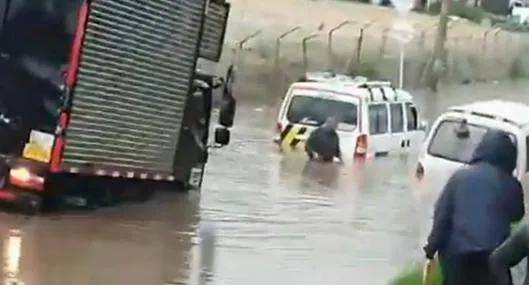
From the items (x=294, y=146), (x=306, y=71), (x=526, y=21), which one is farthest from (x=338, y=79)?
(x=526, y=21)

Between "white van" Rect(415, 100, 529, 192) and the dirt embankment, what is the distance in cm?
2242

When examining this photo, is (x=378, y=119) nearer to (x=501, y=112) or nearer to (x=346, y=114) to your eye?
(x=346, y=114)

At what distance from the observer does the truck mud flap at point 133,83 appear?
16.2 metres

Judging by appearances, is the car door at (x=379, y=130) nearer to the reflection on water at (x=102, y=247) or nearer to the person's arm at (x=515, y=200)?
the reflection on water at (x=102, y=247)

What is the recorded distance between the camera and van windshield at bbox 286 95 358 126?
2992cm

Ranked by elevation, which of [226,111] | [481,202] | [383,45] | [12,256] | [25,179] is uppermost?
[383,45]

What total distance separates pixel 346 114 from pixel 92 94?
14.0 m

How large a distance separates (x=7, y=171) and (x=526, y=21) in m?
79.1

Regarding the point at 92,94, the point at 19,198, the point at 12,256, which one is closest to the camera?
the point at 12,256

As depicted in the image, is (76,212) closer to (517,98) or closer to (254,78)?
(254,78)

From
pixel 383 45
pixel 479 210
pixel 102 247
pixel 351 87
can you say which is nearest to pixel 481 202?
pixel 479 210

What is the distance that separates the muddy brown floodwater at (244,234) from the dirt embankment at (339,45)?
19.2 metres

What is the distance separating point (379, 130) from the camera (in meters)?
30.9

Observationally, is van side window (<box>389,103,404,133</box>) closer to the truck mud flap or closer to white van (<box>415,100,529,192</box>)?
white van (<box>415,100,529,192</box>)
